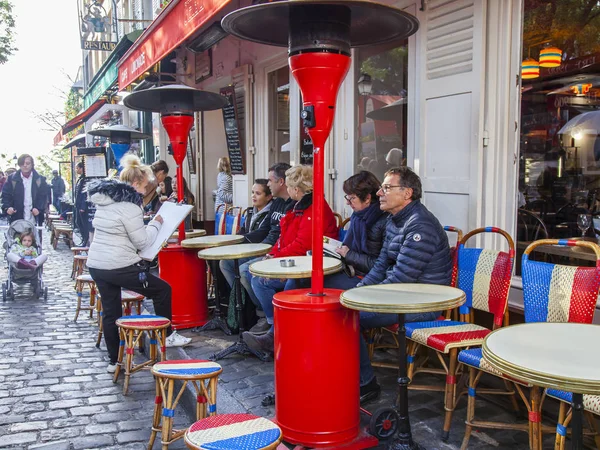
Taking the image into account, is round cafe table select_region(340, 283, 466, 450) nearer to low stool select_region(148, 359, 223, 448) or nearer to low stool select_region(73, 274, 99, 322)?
low stool select_region(148, 359, 223, 448)

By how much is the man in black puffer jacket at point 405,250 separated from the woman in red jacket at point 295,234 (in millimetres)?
944

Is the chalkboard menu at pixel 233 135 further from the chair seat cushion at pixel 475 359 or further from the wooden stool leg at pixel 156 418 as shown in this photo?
the chair seat cushion at pixel 475 359

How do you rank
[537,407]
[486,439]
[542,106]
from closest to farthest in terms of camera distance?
1. [537,407]
2. [486,439]
3. [542,106]

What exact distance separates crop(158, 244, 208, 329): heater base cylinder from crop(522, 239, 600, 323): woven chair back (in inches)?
135

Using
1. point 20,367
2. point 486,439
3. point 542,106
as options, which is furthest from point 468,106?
point 20,367

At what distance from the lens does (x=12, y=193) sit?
860 centimetres

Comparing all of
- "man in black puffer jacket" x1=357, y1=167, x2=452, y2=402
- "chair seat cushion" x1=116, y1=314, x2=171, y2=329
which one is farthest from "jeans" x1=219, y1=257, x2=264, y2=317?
"man in black puffer jacket" x1=357, y1=167, x2=452, y2=402

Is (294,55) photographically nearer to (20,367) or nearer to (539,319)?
(539,319)

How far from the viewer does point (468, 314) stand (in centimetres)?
Answer: 371

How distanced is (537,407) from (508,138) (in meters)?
1.96

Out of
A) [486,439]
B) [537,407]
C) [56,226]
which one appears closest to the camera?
[537,407]

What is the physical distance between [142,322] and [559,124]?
413 centimetres

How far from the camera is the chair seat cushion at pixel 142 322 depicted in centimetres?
417

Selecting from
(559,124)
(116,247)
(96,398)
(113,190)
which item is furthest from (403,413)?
(559,124)
